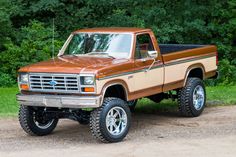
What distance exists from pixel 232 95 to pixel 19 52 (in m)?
9.33

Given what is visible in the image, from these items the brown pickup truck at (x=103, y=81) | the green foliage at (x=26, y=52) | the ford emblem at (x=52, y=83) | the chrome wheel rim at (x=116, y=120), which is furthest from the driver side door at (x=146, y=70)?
the green foliage at (x=26, y=52)

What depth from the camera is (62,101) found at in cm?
998

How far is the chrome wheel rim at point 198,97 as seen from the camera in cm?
1271

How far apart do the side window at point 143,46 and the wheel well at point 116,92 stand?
2.51 feet

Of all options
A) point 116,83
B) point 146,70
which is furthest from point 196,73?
point 116,83

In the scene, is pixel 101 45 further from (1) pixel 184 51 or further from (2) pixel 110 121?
(1) pixel 184 51

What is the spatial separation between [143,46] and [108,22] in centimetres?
1212

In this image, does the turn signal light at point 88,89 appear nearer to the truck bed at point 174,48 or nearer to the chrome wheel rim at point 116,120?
the chrome wheel rim at point 116,120

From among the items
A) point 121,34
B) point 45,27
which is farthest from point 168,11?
point 121,34

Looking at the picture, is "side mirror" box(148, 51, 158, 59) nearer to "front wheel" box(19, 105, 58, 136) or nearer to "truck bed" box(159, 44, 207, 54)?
"truck bed" box(159, 44, 207, 54)

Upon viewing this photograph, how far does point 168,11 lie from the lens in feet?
77.0

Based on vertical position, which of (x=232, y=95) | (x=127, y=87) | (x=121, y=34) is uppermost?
(x=121, y=34)

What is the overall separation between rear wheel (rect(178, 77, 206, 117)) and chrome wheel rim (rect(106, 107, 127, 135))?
2.41 metres

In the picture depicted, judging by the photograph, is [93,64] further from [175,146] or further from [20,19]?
[20,19]
